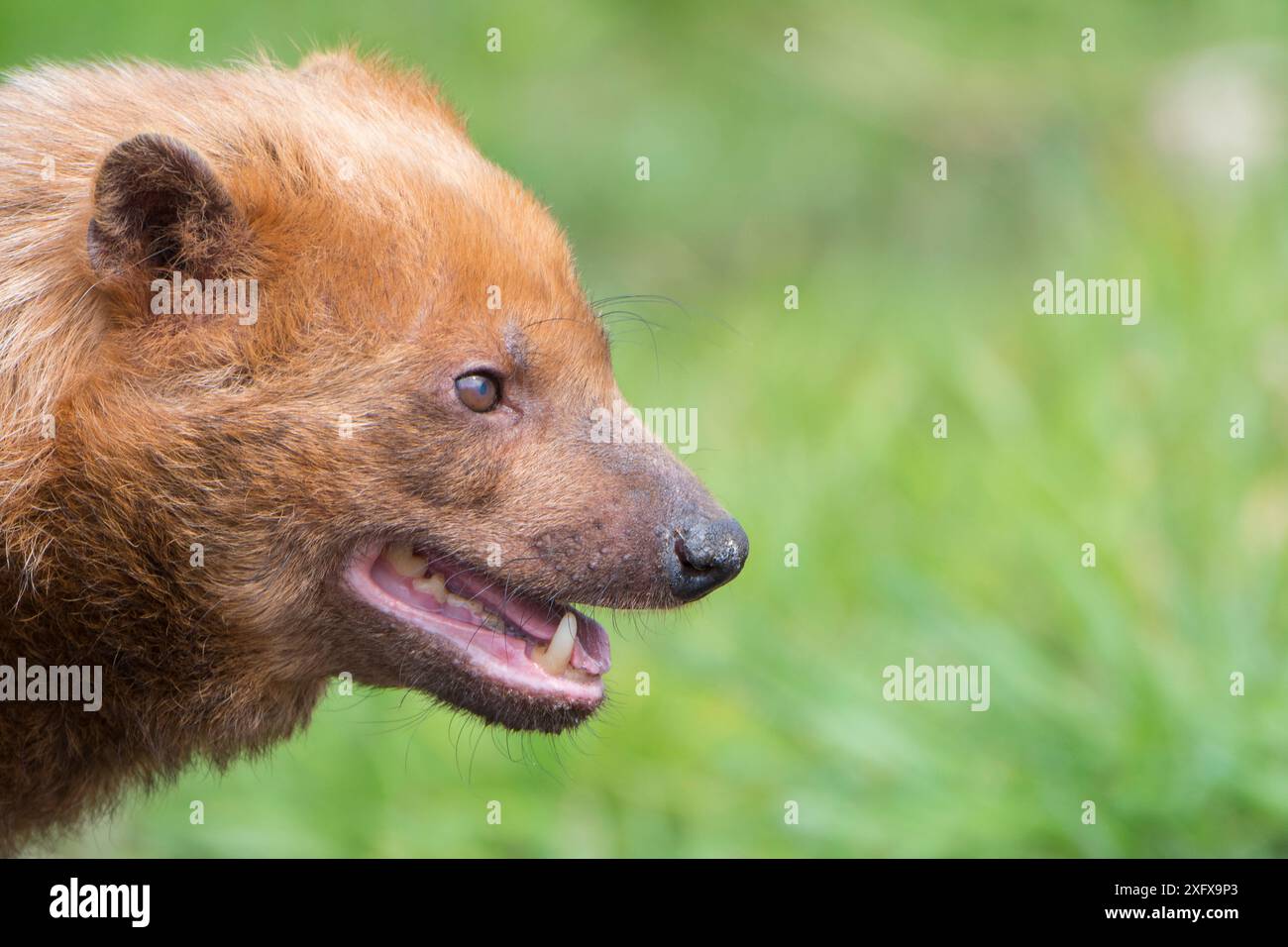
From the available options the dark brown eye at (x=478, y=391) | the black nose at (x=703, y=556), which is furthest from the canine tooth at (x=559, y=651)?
the dark brown eye at (x=478, y=391)

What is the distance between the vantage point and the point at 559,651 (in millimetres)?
3900

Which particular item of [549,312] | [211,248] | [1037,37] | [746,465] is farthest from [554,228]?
[1037,37]

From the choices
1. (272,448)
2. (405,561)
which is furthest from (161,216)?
(405,561)

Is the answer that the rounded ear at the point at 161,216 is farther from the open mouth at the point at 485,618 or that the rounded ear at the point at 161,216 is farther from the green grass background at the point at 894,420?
the green grass background at the point at 894,420

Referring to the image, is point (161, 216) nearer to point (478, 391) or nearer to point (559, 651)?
point (478, 391)

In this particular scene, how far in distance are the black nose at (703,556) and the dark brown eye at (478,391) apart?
1.85 ft

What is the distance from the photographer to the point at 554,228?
4152mm

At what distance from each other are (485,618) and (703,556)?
1.93 feet

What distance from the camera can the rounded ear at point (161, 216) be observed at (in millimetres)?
3352

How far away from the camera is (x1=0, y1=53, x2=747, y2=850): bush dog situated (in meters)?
3.50

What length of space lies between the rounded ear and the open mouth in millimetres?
806
